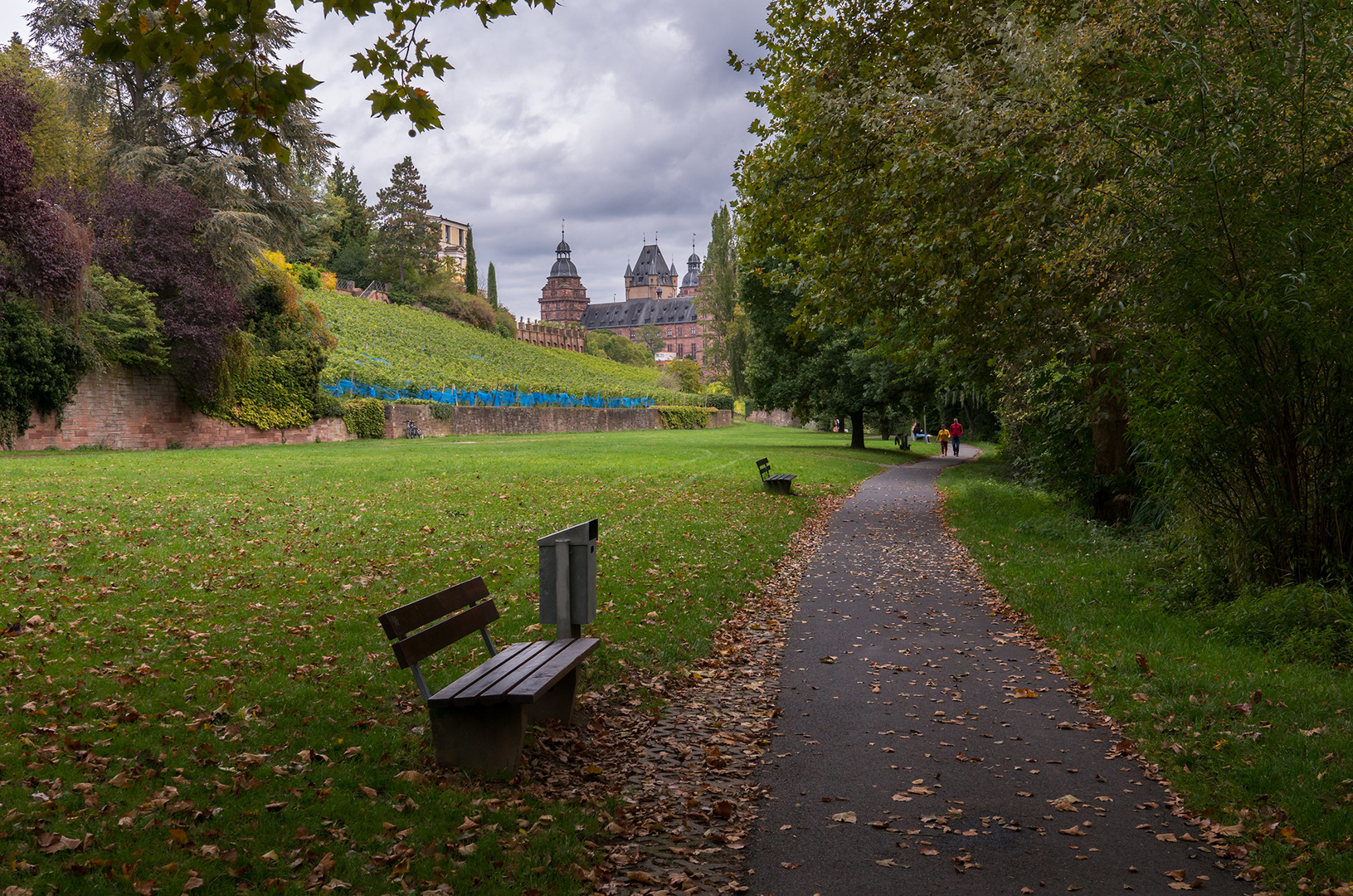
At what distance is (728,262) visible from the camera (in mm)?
53875

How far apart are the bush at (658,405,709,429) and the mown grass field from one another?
211 centimetres

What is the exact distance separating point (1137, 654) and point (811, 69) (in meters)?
11.4

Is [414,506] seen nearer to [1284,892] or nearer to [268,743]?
[268,743]

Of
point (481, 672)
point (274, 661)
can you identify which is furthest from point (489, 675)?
point (274, 661)

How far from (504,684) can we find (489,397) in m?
49.7

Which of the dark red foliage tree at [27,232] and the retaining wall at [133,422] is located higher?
the dark red foliage tree at [27,232]

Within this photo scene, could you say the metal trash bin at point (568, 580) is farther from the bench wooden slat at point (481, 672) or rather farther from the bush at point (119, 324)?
the bush at point (119, 324)

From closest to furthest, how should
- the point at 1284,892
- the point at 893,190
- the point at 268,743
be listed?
the point at 1284,892 → the point at 268,743 → the point at 893,190

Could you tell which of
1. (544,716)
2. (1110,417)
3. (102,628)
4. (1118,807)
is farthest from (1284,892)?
(1110,417)

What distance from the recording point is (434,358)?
66125 mm

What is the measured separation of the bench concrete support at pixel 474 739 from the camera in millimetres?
5125

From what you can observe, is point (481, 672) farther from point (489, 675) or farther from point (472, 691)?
point (472, 691)

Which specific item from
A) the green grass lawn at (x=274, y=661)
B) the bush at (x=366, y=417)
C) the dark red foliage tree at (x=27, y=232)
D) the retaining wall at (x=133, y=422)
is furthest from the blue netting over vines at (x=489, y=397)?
the green grass lawn at (x=274, y=661)

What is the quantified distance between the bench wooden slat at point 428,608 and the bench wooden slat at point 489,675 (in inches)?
15.8
